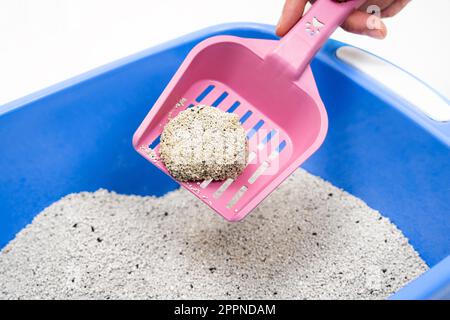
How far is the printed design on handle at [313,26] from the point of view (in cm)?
69

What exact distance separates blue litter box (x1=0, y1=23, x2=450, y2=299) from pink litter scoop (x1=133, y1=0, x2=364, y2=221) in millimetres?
117

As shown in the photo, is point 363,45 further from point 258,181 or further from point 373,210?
point 258,181

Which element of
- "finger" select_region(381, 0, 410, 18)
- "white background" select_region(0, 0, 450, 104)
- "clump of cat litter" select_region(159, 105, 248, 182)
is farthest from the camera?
"white background" select_region(0, 0, 450, 104)

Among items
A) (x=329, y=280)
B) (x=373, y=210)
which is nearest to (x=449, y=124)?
(x=373, y=210)

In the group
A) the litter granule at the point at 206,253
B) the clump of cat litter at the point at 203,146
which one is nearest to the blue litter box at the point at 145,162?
the litter granule at the point at 206,253

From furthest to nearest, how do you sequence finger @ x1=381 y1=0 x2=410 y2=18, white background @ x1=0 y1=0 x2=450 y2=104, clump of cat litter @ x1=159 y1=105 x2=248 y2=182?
white background @ x1=0 y1=0 x2=450 y2=104
finger @ x1=381 y1=0 x2=410 y2=18
clump of cat litter @ x1=159 y1=105 x2=248 y2=182

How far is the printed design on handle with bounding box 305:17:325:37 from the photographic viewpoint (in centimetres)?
69

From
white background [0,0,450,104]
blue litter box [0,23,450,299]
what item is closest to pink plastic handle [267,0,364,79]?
blue litter box [0,23,450,299]

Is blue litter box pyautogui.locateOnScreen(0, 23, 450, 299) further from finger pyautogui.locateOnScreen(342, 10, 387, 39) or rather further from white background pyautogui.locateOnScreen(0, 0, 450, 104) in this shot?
white background pyautogui.locateOnScreen(0, 0, 450, 104)

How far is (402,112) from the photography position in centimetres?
74

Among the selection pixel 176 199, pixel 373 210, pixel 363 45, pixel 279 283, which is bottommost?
pixel 176 199
